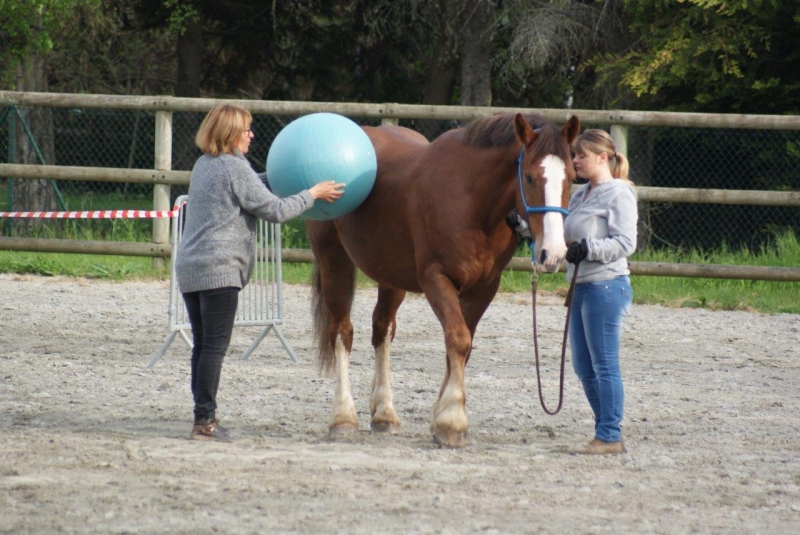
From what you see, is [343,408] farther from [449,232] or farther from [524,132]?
[524,132]

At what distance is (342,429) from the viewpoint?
5.27 meters

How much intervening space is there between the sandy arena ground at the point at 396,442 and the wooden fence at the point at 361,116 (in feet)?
4.90

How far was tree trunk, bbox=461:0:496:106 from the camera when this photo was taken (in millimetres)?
15180

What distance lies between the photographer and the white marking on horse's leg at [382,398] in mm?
5371

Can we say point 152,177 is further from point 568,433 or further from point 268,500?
point 268,500

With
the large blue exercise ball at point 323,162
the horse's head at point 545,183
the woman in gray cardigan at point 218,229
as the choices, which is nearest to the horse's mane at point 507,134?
the horse's head at point 545,183

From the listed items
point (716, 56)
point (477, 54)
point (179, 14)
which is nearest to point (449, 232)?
point (716, 56)

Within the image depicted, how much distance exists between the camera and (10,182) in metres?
13.1

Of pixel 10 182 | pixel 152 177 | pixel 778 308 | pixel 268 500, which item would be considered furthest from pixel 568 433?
pixel 10 182

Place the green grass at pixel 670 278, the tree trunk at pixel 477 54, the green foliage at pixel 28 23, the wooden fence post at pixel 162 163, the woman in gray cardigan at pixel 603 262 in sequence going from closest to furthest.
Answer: the woman in gray cardigan at pixel 603 262
the green grass at pixel 670 278
the wooden fence post at pixel 162 163
the green foliage at pixel 28 23
the tree trunk at pixel 477 54

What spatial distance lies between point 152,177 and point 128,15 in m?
9.05

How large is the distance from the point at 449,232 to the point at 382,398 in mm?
1081

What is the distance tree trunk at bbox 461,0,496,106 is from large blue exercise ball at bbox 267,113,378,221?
10.1 meters

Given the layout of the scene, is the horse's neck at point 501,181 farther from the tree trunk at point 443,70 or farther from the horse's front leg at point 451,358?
the tree trunk at point 443,70
